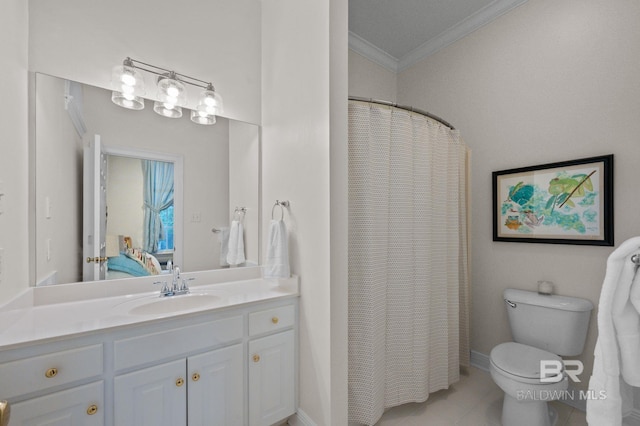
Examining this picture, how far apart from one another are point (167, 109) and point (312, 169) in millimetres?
1003

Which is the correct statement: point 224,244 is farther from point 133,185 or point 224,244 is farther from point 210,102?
point 210,102

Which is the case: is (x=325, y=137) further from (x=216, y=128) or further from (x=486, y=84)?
(x=486, y=84)

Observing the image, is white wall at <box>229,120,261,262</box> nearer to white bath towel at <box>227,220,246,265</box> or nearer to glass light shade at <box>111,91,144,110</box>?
white bath towel at <box>227,220,246,265</box>

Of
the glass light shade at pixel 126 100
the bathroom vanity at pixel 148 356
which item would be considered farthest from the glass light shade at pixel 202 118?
the bathroom vanity at pixel 148 356

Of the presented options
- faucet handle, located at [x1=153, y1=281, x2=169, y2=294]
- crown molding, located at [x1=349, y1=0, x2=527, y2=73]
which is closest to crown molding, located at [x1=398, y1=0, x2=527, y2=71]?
crown molding, located at [x1=349, y1=0, x2=527, y2=73]

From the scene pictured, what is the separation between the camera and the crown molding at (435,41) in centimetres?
218

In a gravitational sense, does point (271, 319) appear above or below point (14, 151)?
below

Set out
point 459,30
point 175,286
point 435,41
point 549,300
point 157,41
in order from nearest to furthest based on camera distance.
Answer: point 175,286, point 157,41, point 549,300, point 459,30, point 435,41

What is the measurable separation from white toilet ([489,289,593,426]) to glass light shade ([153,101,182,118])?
2.47 m

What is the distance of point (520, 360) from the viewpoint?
5.31 feet

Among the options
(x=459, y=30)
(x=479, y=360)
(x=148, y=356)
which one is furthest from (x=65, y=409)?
(x=459, y=30)

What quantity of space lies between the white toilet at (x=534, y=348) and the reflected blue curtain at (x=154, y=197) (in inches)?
85.7

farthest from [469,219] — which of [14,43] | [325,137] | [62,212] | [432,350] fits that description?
[14,43]

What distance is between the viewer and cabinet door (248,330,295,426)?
4.69ft
